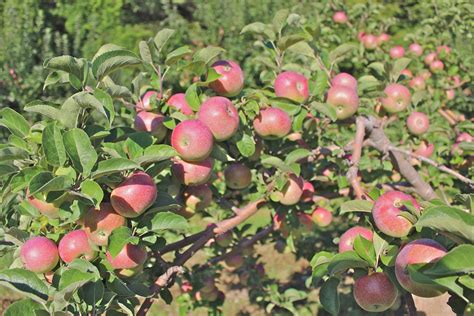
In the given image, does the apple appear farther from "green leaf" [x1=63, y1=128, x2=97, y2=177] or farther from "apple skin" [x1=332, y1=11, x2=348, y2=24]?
"green leaf" [x1=63, y1=128, x2=97, y2=177]

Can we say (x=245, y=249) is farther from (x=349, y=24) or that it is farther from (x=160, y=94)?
(x=349, y=24)

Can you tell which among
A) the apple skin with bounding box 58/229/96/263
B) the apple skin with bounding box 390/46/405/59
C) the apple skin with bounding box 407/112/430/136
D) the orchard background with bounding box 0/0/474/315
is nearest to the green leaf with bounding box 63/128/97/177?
the orchard background with bounding box 0/0/474/315

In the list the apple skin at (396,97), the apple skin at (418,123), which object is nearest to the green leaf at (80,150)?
the apple skin at (396,97)

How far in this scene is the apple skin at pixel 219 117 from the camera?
115 centimetres

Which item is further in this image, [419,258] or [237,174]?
[237,174]

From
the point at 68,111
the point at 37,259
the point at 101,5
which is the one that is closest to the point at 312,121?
the point at 68,111

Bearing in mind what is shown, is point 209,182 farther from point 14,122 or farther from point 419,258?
point 419,258

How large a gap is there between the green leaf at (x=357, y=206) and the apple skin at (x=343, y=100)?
1.26 feet

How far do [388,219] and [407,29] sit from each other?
3.77m

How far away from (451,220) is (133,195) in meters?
0.55

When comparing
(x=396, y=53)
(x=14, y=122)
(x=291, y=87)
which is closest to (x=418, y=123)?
(x=291, y=87)

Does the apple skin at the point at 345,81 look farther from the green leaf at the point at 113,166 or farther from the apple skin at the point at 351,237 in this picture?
the green leaf at the point at 113,166

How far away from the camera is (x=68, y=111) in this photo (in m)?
0.99

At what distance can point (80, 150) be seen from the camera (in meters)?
0.93
